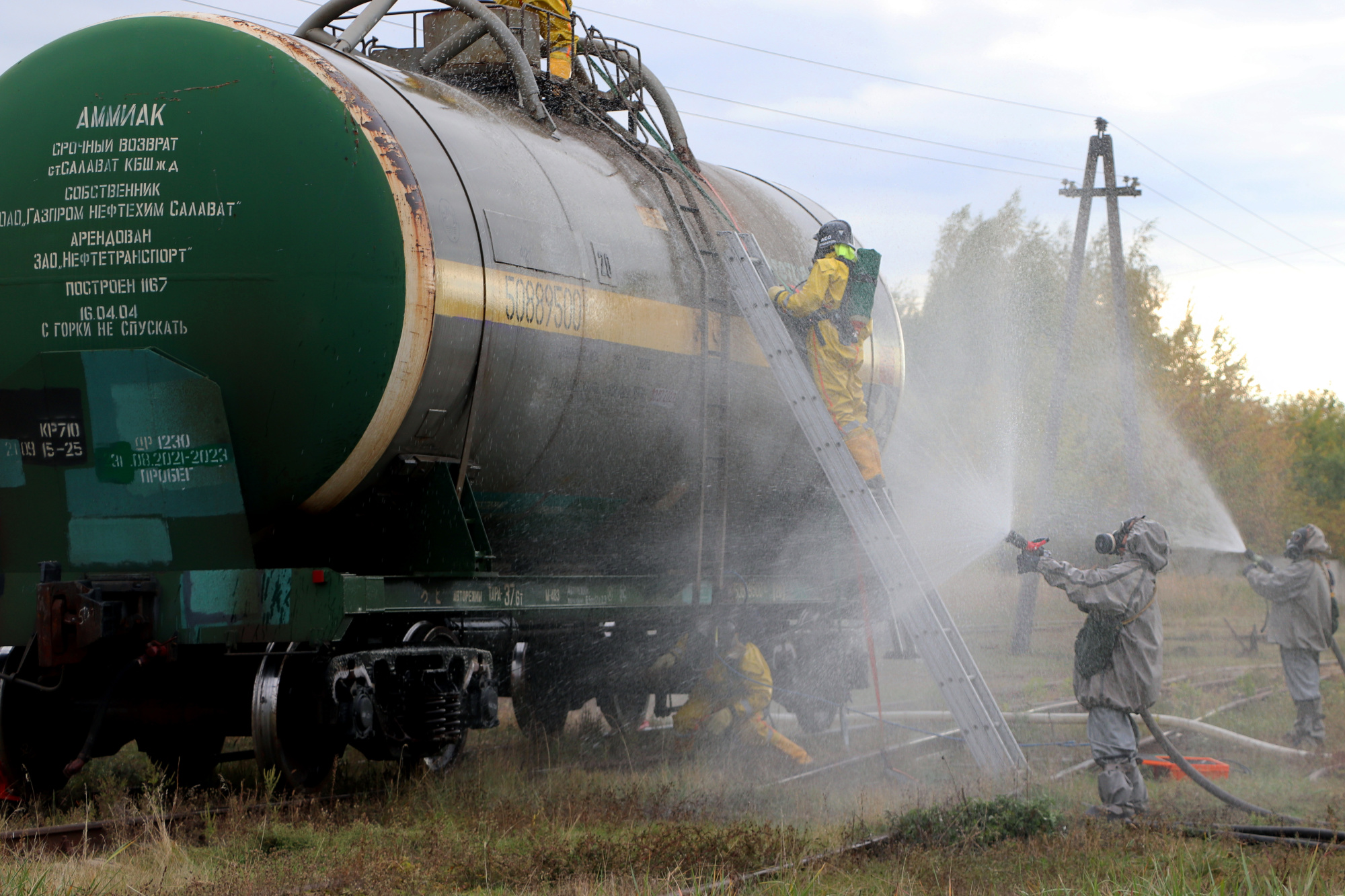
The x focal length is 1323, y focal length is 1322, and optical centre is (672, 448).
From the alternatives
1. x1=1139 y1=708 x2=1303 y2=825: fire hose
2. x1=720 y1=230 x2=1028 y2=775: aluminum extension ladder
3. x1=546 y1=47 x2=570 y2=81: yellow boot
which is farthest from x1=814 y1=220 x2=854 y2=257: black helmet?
x1=1139 y1=708 x2=1303 y2=825: fire hose

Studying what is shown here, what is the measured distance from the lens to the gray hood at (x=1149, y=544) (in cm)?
695

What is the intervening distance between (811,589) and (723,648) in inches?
41.0

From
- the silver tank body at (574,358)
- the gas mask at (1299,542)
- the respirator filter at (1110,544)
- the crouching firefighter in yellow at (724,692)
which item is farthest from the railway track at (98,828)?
the gas mask at (1299,542)

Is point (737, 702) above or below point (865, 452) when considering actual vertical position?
below

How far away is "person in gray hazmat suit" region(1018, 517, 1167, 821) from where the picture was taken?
684cm

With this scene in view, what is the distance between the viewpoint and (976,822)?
5840mm

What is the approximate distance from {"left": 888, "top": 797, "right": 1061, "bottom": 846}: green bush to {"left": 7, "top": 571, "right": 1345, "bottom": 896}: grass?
0.04ft

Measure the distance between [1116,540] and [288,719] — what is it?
441cm

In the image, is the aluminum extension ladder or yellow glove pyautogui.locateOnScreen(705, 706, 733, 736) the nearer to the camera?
the aluminum extension ladder

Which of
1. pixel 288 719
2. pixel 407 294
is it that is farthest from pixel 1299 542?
pixel 288 719

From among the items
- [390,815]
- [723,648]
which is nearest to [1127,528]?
[723,648]

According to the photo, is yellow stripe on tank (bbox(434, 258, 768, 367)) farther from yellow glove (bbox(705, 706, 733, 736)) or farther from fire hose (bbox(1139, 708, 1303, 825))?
fire hose (bbox(1139, 708, 1303, 825))

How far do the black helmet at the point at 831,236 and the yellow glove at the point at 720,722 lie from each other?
10.2ft

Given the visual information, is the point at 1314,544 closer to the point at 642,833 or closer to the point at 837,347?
the point at 837,347
